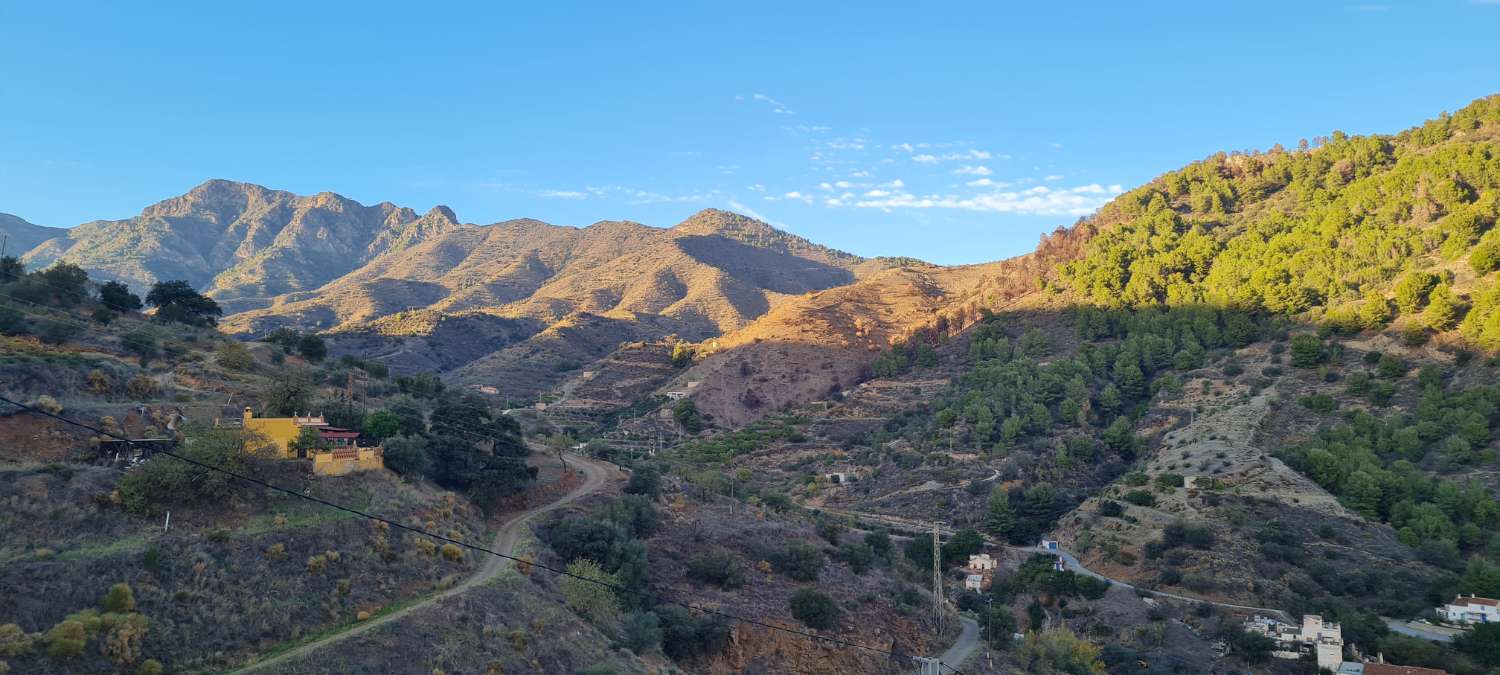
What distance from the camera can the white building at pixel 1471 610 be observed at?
137 ft

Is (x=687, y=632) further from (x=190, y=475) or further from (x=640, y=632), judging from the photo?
(x=190, y=475)

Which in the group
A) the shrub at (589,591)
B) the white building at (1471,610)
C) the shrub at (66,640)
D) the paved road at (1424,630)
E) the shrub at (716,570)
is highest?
the shrub at (66,640)

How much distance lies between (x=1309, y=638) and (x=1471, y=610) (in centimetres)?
804

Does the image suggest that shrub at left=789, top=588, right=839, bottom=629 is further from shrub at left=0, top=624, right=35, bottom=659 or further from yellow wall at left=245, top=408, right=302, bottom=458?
shrub at left=0, top=624, right=35, bottom=659

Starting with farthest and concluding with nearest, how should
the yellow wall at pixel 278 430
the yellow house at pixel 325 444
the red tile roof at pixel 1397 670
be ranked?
the red tile roof at pixel 1397 670, the yellow house at pixel 325 444, the yellow wall at pixel 278 430

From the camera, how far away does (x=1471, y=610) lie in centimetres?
4253

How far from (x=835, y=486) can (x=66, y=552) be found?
56332 mm

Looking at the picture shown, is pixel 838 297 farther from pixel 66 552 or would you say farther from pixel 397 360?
pixel 66 552

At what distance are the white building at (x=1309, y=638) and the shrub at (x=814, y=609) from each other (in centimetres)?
2122

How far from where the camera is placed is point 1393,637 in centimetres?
4106

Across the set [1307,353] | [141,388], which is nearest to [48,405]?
[141,388]

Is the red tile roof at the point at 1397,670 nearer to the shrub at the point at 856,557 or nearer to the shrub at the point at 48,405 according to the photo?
the shrub at the point at 856,557

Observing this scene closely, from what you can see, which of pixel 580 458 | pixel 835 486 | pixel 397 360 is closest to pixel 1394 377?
pixel 835 486

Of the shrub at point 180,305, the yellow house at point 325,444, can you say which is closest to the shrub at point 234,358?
the shrub at point 180,305
